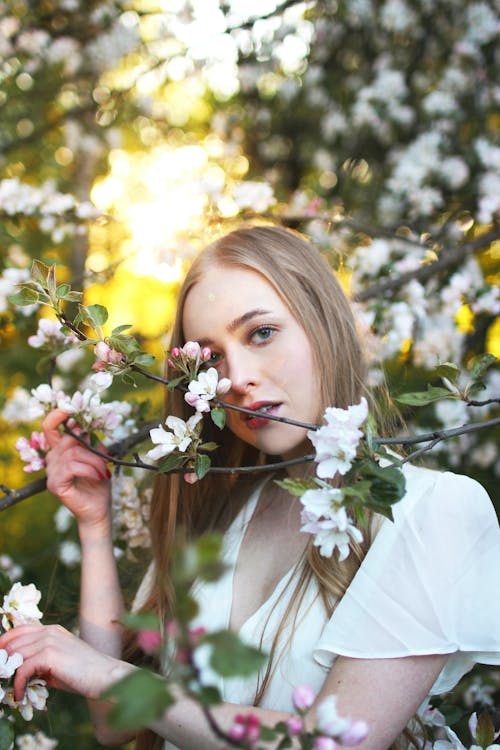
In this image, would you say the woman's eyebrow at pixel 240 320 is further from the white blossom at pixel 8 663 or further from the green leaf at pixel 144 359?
the white blossom at pixel 8 663

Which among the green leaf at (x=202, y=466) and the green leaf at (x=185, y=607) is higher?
the green leaf at (x=202, y=466)

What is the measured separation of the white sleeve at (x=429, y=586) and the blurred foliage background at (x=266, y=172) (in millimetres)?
742

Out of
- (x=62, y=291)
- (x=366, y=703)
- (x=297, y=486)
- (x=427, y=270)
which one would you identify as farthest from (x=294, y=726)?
(x=427, y=270)

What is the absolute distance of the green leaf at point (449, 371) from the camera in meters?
1.21

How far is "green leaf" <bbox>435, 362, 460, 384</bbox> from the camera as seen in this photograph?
1210 mm

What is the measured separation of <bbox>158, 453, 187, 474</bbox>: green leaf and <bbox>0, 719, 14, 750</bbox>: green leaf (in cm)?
51

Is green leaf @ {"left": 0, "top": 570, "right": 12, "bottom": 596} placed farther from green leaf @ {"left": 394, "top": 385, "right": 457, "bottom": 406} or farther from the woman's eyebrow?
green leaf @ {"left": 394, "top": 385, "right": 457, "bottom": 406}

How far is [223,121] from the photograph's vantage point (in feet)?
15.2

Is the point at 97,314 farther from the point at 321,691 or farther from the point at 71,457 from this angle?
the point at 321,691

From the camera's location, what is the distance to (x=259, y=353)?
1.49 metres

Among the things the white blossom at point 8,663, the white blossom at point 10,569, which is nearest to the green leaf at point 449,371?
the white blossom at point 8,663

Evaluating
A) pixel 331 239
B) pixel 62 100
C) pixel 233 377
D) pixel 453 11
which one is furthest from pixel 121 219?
pixel 62 100

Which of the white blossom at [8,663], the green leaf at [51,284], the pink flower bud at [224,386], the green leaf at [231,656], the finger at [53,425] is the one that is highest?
the green leaf at [51,284]

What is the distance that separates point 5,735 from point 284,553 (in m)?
0.66
